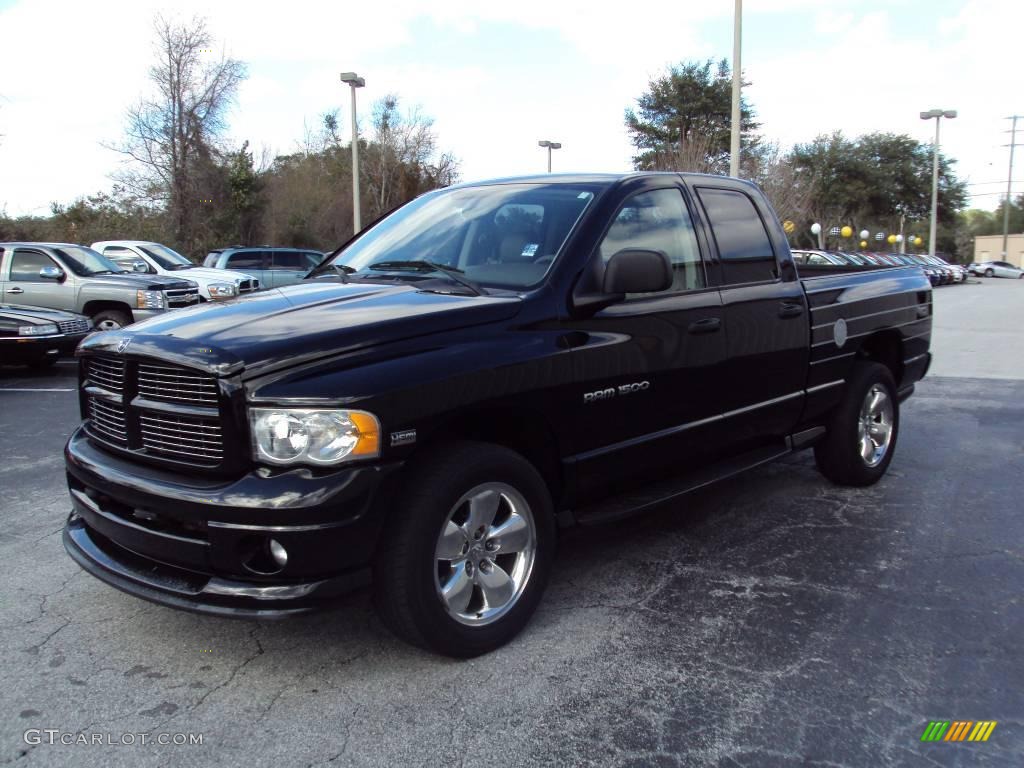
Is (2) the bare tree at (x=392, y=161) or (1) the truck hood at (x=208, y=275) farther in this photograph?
(2) the bare tree at (x=392, y=161)

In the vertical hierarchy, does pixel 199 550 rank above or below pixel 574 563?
above

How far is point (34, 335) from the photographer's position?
10539 millimetres

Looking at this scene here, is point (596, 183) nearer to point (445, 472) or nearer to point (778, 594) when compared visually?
point (445, 472)

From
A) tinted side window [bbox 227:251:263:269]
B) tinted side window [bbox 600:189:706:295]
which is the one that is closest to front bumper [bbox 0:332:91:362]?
tinted side window [bbox 600:189:706:295]

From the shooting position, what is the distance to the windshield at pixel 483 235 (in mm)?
3850

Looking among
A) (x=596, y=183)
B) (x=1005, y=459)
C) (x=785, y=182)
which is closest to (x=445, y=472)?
(x=596, y=183)

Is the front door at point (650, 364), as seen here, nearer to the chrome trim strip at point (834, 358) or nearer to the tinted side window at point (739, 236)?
the tinted side window at point (739, 236)

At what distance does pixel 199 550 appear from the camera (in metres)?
2.91

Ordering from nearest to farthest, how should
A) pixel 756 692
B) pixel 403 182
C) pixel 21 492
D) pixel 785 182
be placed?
pixel 756 692 < pixel 21 492 < pixel 785 182 < pixel 403 182

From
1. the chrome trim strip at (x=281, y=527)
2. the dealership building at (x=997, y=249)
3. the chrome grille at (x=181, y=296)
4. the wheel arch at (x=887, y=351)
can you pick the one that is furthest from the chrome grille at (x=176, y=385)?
the dealership building at (x=997, y=249)

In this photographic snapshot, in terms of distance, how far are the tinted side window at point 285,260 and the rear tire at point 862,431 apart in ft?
56.0

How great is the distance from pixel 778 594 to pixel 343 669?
201 cm

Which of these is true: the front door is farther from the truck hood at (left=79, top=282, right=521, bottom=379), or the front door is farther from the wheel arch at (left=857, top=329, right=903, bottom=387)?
the wheel arch at (left=857, top=329, right=903, bottom=387)

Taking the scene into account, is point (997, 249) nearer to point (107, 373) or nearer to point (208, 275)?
point (208, 275)
